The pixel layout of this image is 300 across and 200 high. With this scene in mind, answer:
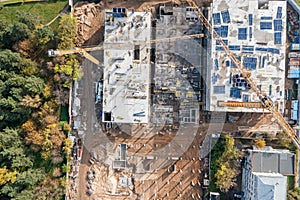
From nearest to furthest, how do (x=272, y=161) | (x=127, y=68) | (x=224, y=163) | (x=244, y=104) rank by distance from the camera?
(x=244, y=104), (x=272, y=161), (x=127, y=68), (x=224, y=163)

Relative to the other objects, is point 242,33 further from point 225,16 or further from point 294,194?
point 294,194

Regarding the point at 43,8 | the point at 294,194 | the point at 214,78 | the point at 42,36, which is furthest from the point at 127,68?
the point at 294,194

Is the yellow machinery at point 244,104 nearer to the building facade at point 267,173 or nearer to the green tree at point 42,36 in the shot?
the building facade at point 267,173

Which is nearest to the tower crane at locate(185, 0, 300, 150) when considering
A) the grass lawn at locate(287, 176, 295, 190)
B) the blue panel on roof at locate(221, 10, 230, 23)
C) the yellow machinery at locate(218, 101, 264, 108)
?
the yellow machinery at locate(218, 101, 264, 108)

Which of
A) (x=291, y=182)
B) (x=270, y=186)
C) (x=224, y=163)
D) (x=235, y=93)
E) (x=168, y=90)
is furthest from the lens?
(x=168, y=90)

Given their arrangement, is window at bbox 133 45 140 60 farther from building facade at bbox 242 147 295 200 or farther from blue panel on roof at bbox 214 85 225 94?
building facade at bbox 242 147 295 200

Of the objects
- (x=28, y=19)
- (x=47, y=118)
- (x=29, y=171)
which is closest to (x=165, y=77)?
(x=47, y=118)
